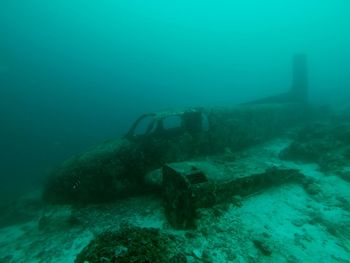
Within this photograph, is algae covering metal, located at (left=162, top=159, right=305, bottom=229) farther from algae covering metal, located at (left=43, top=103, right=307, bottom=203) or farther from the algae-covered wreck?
algae covering metal, located at (left=43, top=103, right=307, bottom=203)

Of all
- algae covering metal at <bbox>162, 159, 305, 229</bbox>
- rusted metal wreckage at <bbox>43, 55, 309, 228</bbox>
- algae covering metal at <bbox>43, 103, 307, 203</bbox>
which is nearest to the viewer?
algae covering metal at <bbox>162, 159, 305, 229</bbox>

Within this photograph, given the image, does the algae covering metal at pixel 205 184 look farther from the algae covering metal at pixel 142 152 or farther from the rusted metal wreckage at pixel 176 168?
the algae covering metal at pixel 142 152

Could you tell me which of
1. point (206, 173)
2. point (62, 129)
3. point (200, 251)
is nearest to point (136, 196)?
point (206, 173)

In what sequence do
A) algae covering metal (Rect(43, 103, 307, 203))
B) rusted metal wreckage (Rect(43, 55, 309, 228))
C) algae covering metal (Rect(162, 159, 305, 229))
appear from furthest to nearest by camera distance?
algae covering metal (Rect(43, 103, 307, 203)), rusted metal wreckage (Rect(43, 55, 309, 228)), algae covering metal (Rect(162, 159, 305, 229))

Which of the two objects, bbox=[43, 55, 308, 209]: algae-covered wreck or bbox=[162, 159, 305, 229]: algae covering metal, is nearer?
bbox=[162, 159, 305, 229]: algae covering metal

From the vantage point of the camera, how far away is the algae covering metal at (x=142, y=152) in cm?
610

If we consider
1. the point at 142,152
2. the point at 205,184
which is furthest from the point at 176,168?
the point at 142,152

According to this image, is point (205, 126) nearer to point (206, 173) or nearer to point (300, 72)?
point (206, 173)

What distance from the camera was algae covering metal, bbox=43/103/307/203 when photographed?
610cm

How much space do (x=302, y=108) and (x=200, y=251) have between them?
12860 mm

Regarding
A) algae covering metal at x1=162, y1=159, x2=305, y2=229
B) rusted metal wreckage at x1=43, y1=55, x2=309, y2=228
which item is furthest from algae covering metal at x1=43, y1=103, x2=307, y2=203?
algae covering metal at x1=162, y1=159, x2=305, y2=229

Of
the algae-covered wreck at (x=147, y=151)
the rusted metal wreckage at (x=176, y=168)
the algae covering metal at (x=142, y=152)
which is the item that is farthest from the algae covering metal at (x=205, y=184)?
the algae covering metal at (x=142, y=152)

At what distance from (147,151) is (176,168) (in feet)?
6.67

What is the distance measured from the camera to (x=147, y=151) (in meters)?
6.75
